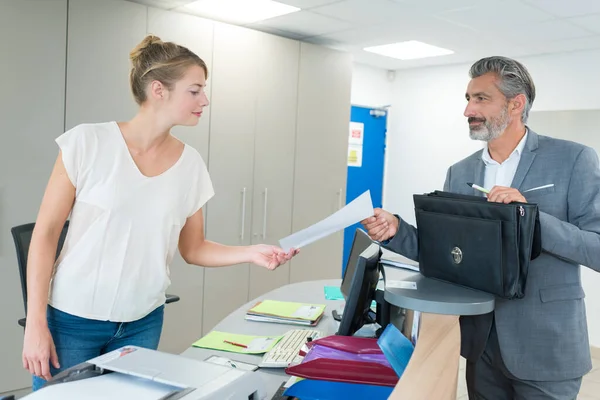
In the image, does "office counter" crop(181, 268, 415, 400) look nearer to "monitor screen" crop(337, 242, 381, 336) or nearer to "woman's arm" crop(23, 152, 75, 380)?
"monitor screen" crop(337, 242, 381, 336)

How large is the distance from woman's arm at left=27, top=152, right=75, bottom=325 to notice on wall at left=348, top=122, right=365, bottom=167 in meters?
4.82

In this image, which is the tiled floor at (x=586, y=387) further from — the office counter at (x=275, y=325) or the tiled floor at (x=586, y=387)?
the office counter at (x=275, y=325)

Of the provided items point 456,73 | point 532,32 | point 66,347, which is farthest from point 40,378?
point 456,73

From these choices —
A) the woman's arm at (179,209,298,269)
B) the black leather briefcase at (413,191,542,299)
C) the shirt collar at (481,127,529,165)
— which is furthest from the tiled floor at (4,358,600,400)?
the black leather briefcase at (413,191,542,299)

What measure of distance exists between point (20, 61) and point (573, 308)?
3176 mm

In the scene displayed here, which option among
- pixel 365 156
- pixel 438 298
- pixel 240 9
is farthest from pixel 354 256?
pixel 365 156

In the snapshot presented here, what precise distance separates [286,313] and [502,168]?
1.07m

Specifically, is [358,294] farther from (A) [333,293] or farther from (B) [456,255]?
(A) [333,293]

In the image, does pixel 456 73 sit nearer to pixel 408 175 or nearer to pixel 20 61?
pixel 408 175

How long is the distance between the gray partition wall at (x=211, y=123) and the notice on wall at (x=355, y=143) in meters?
1.12

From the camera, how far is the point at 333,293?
278 cm

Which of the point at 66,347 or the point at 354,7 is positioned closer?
the point at 66,347

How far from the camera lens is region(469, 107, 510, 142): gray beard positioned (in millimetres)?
1848

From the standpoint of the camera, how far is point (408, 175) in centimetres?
628
